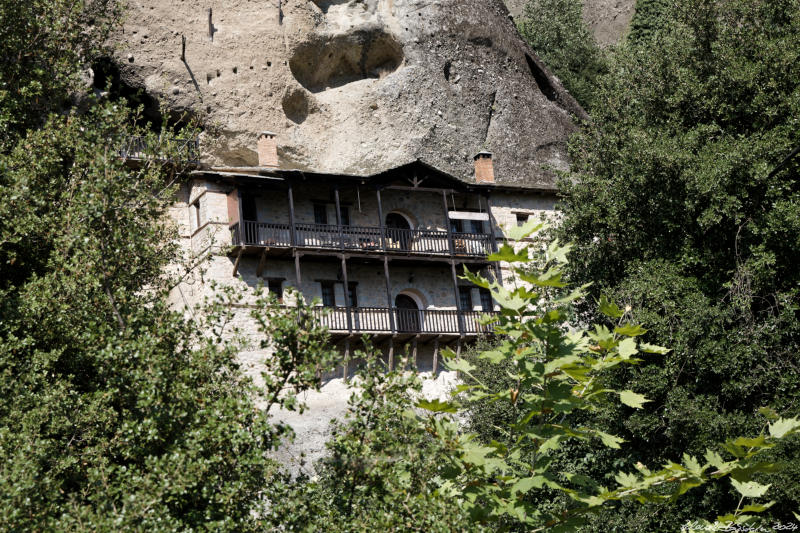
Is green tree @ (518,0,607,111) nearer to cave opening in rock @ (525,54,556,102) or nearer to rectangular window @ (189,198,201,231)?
cave opening in rock @ (525,54,556,102)

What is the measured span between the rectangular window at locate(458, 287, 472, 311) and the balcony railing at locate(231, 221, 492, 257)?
1406 millimetres

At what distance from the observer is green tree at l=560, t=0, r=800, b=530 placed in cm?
1723

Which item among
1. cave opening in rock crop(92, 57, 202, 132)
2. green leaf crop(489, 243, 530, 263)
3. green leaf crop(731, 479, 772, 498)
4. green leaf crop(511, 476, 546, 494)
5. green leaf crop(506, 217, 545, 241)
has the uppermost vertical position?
cave opening in rock crop(92, 57, 202, 132)

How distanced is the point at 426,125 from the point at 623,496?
27.5 m

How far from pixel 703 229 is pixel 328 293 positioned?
1318 centimetres

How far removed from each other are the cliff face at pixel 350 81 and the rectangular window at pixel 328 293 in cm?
493

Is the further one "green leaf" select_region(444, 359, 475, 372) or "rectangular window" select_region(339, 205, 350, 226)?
"rectangular window" select_region(339, 205, 350, 226)

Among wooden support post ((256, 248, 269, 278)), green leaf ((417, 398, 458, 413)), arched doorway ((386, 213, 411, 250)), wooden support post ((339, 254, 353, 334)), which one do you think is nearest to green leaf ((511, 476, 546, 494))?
green leaf ((417, 398, 458, 413))

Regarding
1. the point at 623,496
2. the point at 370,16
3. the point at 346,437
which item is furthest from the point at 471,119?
the point at 623,496

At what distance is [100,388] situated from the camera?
11062mm

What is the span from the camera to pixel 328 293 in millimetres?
28422

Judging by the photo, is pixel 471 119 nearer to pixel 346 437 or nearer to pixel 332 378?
pixel 332 378

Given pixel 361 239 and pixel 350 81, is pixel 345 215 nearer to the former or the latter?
pixel 361 239

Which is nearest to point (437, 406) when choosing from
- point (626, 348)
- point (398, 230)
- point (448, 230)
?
point (626, 348)
